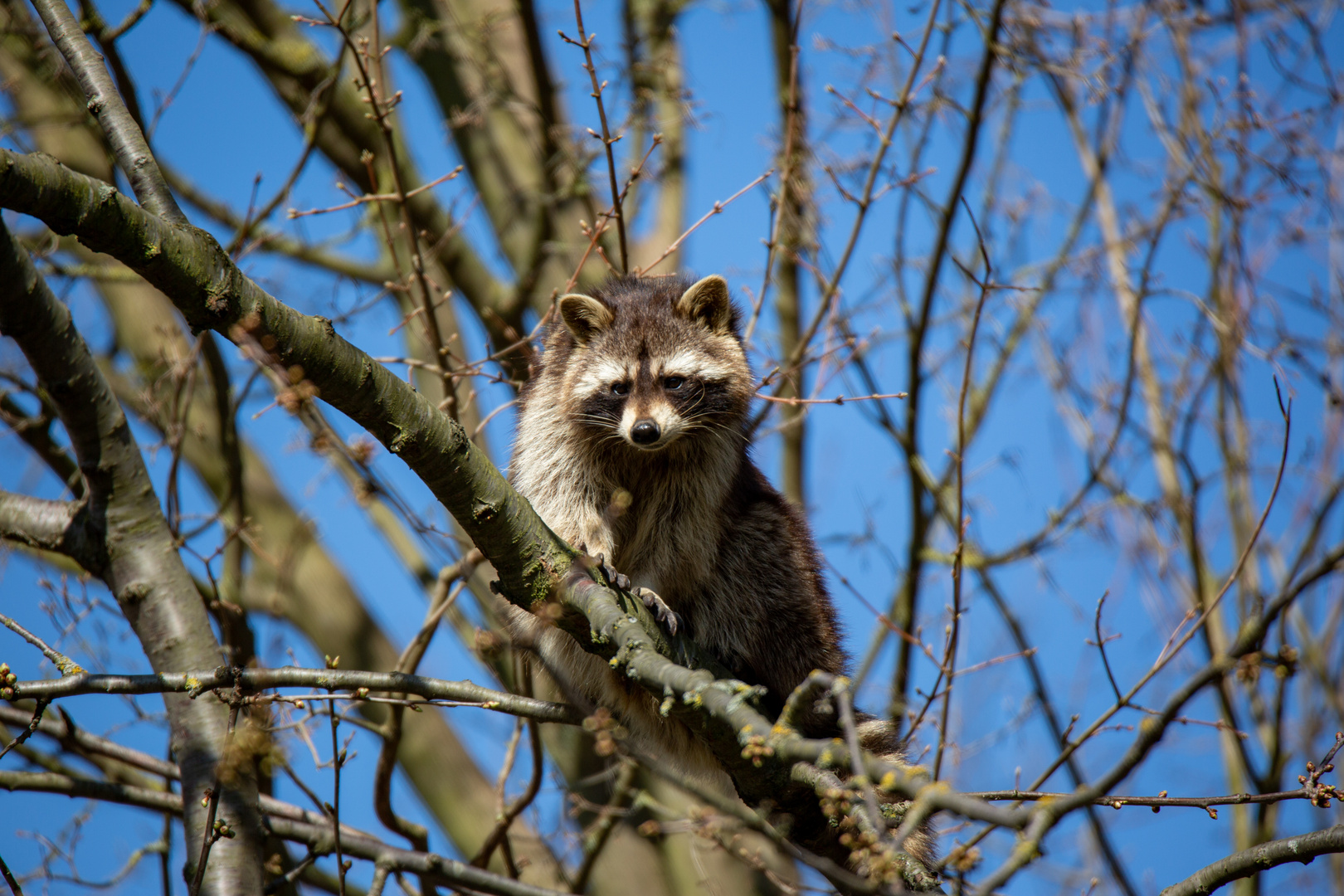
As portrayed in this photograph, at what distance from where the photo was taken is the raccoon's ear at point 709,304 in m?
4.36

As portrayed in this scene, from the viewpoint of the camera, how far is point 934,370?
6301 mm

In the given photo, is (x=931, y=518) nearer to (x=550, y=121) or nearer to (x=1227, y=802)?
(x=550, y=121)

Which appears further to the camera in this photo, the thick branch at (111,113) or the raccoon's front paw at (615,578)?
the raccoon's front paw at (615,578)

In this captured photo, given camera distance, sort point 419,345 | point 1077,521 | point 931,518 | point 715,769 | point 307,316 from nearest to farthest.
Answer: point 307,316, point 715,769, point 1077,521, point 931,518, point 419,345

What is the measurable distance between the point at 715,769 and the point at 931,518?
8.94 ft

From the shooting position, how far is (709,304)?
4.43m

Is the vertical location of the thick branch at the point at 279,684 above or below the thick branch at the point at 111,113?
below

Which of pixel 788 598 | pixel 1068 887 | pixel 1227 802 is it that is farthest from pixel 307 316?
pixel 1068 887

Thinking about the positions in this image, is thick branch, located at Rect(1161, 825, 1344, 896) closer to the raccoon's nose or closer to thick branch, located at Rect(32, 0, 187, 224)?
the raccoon's nose

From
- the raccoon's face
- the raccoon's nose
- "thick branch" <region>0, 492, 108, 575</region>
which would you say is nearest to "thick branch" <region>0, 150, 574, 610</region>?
the raccoon's nose

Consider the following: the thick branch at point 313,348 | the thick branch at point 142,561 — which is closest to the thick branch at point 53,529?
the thick branch at point 142,561

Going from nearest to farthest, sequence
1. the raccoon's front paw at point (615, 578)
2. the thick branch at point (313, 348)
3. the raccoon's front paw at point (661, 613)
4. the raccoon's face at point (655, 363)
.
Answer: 1. the thick branch at point (313, 348)
2. the raccoon's front paw at point (615, 578)
3. the raccoon's front paw at point (661, 613)
4. the raccoon's face at point (655, 363)

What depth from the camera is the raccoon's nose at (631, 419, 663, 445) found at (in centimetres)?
382

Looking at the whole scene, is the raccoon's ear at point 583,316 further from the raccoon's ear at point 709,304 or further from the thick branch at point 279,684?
the thick branch at point 279,684
